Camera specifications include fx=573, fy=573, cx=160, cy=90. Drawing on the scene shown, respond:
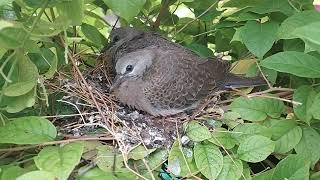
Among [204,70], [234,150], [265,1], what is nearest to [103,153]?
[234,150]

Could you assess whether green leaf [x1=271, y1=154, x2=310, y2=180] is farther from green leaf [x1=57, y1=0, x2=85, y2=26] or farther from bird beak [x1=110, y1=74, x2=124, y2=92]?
bird beak [x1=110, y1=74, x2=124, y2=92]

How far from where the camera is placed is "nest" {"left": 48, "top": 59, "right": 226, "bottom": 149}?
66.3 inches

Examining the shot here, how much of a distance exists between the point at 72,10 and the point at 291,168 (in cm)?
66

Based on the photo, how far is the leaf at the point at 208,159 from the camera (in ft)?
4.82

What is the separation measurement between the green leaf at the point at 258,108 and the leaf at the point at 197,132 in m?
0.12

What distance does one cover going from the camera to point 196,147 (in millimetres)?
1564

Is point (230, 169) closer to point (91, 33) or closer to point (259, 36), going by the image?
A: point (259, 36)

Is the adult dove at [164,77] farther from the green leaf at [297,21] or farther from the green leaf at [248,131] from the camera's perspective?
the green leaf at [297,21]

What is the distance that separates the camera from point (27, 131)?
1316 millimetres

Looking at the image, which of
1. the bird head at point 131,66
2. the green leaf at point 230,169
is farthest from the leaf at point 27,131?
the bird head at point 131,66

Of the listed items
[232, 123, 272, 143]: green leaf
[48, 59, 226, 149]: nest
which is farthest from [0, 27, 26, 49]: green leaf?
[232, 123, 272, 143]: green leaf

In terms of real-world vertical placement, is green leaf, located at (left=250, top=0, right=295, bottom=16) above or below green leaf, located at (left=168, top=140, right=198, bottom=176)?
above

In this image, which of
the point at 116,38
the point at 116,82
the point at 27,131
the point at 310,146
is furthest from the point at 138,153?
the point at 116,38

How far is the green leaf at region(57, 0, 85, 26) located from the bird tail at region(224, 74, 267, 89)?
0.83 metres
